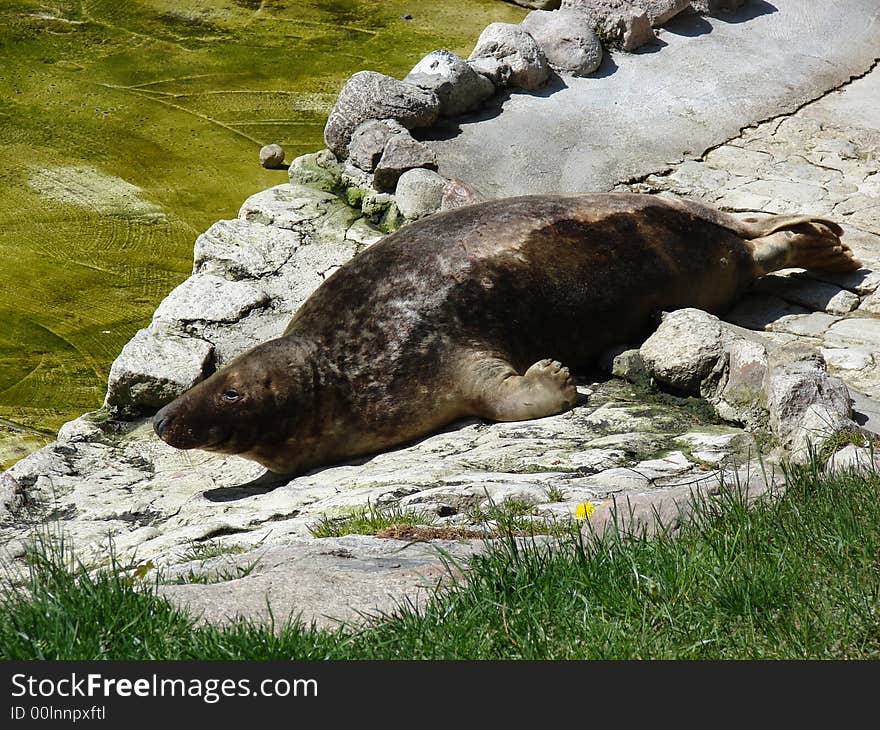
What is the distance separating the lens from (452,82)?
863 centimetres

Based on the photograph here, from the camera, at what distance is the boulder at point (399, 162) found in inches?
309

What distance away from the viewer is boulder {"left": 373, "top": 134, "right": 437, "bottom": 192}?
7.84 meters

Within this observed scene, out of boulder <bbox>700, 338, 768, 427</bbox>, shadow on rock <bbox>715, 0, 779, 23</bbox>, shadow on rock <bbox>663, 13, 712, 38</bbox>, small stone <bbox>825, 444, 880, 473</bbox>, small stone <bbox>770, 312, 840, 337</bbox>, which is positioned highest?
shadow on rock <bbox>715, 0, 779, 23</bbox>

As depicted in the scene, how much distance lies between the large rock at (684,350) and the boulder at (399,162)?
281 cm

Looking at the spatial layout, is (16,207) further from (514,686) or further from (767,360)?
(514,686)

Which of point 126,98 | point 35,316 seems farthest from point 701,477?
point 126,98

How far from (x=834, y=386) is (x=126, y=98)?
8.10m

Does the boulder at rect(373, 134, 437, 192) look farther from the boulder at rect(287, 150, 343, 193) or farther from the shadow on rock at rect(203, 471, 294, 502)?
the shadow on rock at rect(203, 471, 294, 502)

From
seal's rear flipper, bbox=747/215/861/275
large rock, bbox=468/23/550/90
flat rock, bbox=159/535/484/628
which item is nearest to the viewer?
flat rock, bbox=159/535/484/628

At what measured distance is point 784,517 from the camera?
341cm

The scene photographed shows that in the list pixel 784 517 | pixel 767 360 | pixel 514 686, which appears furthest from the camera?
pixel 767 360

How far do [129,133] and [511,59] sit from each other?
353 cm

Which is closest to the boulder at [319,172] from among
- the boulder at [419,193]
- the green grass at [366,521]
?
the boulder at [419,193]

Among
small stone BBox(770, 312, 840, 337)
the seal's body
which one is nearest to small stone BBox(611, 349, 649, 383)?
the seal's body
